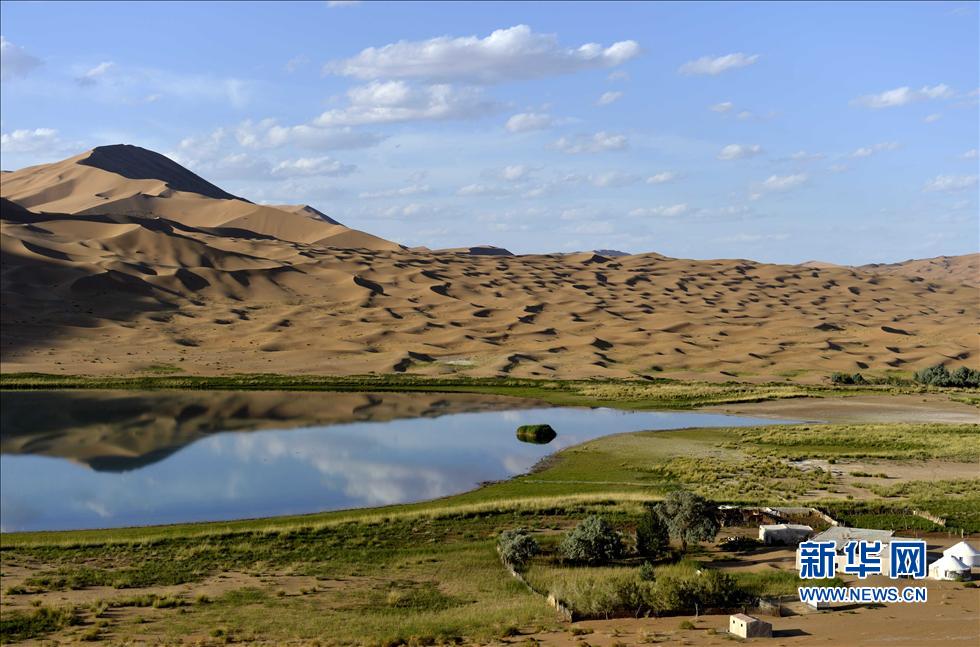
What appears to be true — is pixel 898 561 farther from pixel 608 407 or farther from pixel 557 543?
pixel 608 407

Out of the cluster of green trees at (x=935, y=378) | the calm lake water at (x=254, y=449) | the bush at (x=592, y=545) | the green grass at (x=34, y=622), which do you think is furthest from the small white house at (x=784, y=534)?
the cluster of green trees at (x=935, y=378)

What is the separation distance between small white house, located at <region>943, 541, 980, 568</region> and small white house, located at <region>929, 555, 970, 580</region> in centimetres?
86

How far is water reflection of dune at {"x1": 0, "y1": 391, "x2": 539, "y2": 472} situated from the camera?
47.3 m

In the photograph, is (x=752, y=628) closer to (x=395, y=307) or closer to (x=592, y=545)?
(x=592, y=545)

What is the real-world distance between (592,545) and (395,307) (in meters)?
96.9

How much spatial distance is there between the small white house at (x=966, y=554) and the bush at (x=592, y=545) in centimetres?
905

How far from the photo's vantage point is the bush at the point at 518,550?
28.2 meters

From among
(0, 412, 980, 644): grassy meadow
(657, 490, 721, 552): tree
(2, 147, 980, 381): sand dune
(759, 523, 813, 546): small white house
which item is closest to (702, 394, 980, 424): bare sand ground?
(0, 412, 980, 644): grassy meadow

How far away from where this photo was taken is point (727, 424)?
193ft

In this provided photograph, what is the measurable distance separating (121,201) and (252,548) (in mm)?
159857

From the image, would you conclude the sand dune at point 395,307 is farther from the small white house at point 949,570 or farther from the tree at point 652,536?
the small white house at point 949,570

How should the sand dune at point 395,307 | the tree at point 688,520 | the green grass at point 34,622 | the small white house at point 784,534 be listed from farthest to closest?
the sand dune at point 395,307, the small white house at point 784,534, the tree at point 688,520, the green grass at point 34,622

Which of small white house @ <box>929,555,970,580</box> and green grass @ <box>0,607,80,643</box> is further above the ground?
small white house @ <box>929,555,970,580</box>

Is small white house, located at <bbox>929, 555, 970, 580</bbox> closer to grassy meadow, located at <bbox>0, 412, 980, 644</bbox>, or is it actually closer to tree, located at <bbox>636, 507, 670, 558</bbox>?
grassy meadow, located at <bbox>0, 412, 980, 644</bbox>
